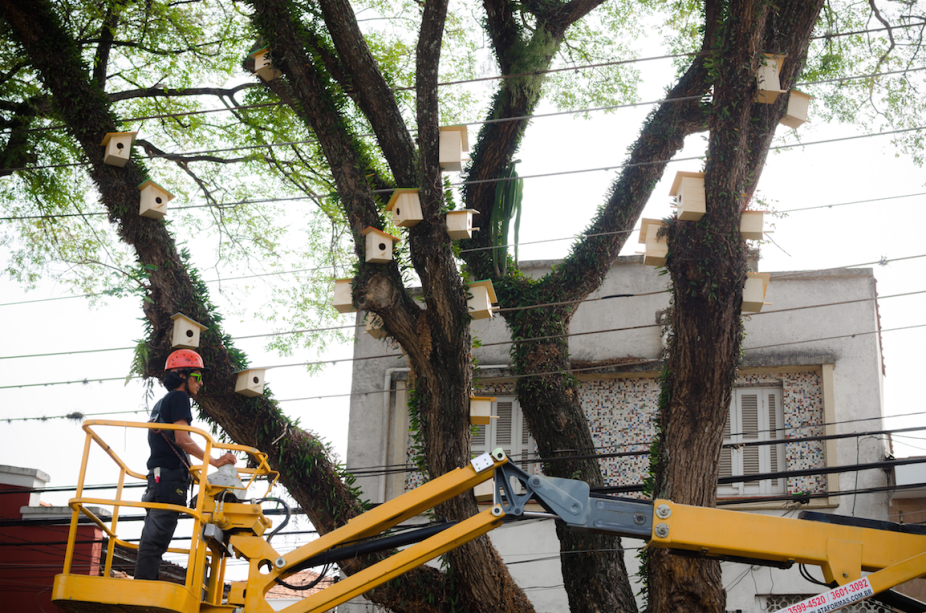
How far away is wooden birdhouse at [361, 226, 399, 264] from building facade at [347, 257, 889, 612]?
4.59 m

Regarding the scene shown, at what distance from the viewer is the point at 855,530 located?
539 centimetres

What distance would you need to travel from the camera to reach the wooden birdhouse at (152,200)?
8.02 m

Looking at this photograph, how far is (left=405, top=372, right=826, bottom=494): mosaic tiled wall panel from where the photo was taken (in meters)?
12.2

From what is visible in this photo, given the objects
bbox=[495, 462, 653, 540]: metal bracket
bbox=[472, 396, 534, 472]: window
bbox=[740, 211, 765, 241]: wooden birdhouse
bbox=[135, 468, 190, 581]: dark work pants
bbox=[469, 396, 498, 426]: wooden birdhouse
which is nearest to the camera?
bbox=[495, 462, 653, 540]: metal bracket

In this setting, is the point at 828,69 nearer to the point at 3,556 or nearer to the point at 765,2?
the point at 765,2

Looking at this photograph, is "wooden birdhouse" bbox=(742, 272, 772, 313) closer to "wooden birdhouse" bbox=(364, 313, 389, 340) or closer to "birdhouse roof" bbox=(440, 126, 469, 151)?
"birdhouse roof" bbox=(440, 126, 469, 151)

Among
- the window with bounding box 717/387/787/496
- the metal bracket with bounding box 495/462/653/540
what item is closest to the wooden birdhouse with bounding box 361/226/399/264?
the metal bracket with bounding box 495/462/653/540

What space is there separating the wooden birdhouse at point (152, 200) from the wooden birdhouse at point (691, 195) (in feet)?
15.4

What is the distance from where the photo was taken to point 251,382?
25.5 feet

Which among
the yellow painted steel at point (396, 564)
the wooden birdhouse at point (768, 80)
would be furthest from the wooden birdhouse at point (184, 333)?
the wooden birdhouse at point (768, 80)

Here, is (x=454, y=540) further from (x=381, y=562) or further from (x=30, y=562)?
(x=30, y=562)

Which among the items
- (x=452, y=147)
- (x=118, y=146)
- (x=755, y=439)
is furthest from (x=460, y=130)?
(x=755, y=439)

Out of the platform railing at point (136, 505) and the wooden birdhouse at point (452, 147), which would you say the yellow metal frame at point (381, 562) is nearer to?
the platform railing at point (136, 505)

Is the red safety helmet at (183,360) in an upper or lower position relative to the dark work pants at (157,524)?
upper
